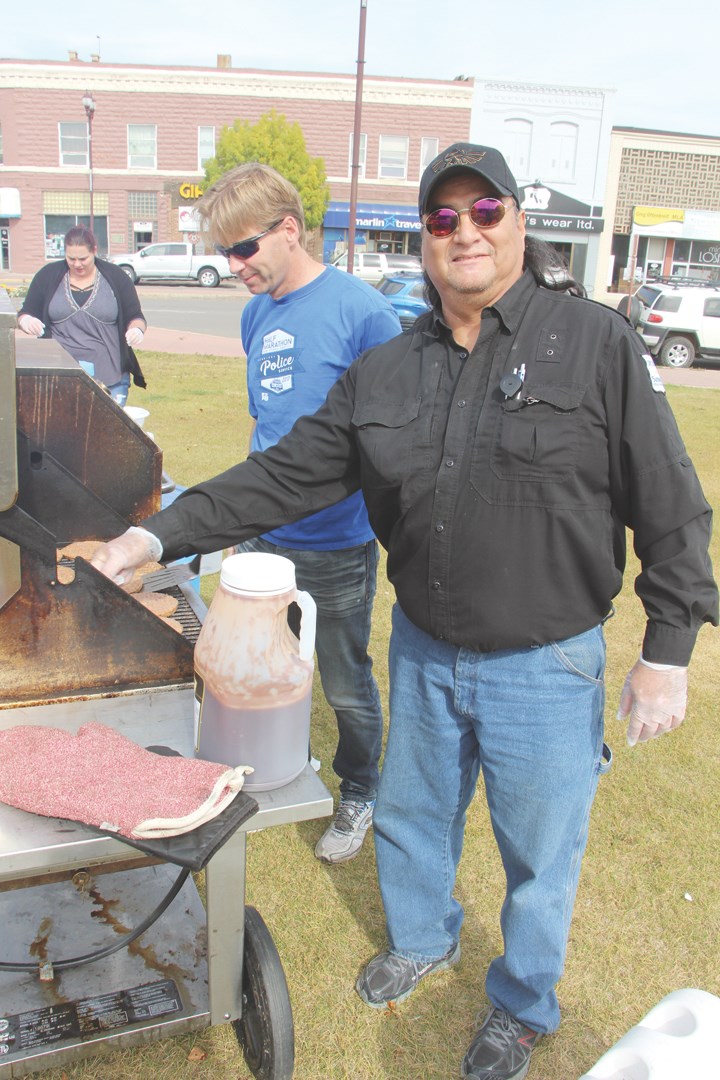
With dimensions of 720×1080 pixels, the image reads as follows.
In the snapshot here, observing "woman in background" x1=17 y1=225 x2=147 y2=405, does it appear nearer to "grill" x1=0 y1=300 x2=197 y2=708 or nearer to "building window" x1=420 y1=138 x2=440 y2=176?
"grill" x1=0 y1=300 x2=197 y2=708

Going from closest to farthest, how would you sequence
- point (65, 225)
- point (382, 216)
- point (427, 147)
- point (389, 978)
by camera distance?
point (389, 978) → point (382, 216) → point (427, 147) → point (65, 225)

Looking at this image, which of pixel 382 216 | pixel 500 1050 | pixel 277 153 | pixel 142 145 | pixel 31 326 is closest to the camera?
pixel 500 1050

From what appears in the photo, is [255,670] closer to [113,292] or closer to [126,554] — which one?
[126,554]

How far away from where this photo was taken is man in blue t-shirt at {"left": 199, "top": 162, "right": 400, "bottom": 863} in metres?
2.27

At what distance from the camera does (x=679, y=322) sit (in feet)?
48.7

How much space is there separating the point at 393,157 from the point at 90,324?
3321 cm

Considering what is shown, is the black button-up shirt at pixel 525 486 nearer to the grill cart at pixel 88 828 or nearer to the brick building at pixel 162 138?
the grill cart at pixel 88 828

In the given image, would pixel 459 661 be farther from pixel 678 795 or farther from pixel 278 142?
pixel 278 142

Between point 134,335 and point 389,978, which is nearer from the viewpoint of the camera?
point 389,978

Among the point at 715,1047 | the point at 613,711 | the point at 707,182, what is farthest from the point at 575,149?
the point at 715,1047

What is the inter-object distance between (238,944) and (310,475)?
3.26ft

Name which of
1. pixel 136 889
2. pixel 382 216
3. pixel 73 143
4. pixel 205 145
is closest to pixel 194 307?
pixel 382 216

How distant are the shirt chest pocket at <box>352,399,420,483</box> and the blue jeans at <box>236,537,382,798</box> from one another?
691 mm

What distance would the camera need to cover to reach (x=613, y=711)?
11.6 ft
